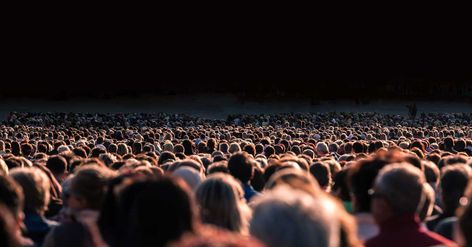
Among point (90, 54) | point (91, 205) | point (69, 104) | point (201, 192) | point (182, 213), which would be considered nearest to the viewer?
point (182, 213)

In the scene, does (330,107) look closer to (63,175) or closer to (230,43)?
(230,43)

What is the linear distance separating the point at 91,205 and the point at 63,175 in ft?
13.1

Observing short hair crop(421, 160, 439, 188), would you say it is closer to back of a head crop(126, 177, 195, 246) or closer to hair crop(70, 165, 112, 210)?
hair crop(70, 165, 112, 210)

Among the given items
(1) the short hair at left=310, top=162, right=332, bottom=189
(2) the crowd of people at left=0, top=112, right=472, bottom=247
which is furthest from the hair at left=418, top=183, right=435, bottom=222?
(1) the short hair at left=310, top=162, right=332, bottom=189

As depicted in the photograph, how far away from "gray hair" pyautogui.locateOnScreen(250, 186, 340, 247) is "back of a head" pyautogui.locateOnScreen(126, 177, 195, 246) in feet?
2.44

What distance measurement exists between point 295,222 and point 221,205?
197 centimetres

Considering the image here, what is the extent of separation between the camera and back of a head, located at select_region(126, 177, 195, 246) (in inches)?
142

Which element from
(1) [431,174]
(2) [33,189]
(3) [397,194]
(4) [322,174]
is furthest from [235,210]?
(1) [431,174]

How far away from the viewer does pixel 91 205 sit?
5.26 metres

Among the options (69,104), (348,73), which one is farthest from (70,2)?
(348,73)

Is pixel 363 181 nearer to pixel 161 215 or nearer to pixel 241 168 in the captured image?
pixel 161 215

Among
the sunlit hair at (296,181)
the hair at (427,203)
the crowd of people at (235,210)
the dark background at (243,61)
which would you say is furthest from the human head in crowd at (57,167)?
the dark background at (243,61)

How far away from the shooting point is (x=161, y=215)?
3.61 meters

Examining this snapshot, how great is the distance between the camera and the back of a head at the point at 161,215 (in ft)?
11.8
